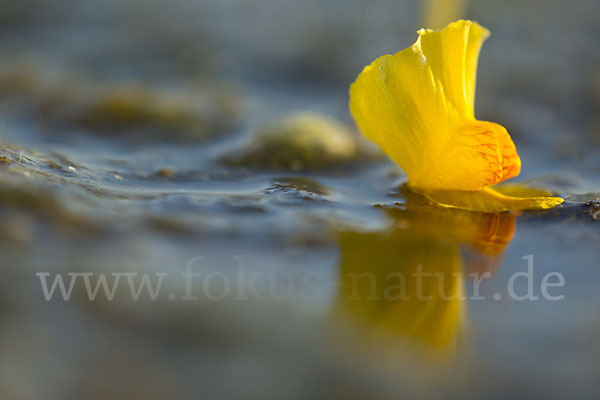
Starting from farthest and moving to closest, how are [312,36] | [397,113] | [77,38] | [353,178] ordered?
[312,36], [77,38], [353,178], [397,113]

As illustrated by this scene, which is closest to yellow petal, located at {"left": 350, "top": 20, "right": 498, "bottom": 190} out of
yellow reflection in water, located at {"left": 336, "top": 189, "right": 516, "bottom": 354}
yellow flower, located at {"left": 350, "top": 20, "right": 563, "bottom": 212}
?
yellow flower, located at {"left": 350, "top": 20, "right": 563, "bottom": 212}

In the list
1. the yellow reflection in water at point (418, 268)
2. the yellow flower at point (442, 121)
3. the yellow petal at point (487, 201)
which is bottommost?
the yellow reflection in water at point (418, 268)

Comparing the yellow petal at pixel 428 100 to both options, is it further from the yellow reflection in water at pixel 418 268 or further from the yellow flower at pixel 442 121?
the yellow reflection in water at pixel 418 268

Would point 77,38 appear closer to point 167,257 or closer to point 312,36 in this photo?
point 312,36

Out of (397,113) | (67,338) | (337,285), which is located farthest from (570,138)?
(67,338)

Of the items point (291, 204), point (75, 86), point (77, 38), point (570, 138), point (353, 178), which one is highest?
point (77, 38)

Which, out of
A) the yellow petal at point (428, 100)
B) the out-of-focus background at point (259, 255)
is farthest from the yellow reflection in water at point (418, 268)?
the yellow petal at point (428, 100)
